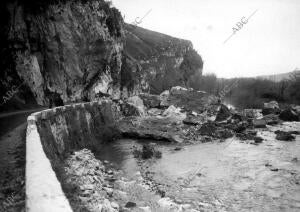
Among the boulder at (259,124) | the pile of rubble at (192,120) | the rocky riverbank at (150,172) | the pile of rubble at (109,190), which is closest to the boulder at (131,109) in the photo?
the pile of rubble at (192,120)

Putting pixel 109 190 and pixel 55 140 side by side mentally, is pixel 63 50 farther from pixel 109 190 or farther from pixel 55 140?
pixel 109 190

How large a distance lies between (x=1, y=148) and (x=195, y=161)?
38.7ft

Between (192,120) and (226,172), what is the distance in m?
20.7

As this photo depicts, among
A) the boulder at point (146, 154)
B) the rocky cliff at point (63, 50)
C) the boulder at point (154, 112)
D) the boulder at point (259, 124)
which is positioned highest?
the rocky cliff at point (63, 50)

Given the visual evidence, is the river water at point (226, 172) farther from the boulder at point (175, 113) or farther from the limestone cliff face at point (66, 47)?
the boulder at point (175, 113)

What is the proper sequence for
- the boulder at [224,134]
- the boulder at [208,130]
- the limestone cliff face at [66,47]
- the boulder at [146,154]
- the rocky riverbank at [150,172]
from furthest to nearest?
the boulder at [208,130], the limestone cliff face at [66,47], the boulder at [224,134], the boulder at [146,154], the rocky riverbank at [150,172]

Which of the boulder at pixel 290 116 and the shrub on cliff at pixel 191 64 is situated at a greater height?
the shrub on cliff at pixel 191 64

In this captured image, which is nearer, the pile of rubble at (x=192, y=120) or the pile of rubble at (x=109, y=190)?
the pile of rubble at (x=109, y=190)

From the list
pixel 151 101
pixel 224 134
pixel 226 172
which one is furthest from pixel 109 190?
pixel 151 101

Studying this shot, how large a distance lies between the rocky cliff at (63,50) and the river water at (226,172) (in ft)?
36.9

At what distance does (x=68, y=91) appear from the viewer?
119 feet

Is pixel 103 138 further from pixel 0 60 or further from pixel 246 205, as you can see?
pixel 246 205

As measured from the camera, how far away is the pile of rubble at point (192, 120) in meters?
28.0

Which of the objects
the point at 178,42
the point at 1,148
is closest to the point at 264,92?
the point at 1,148
